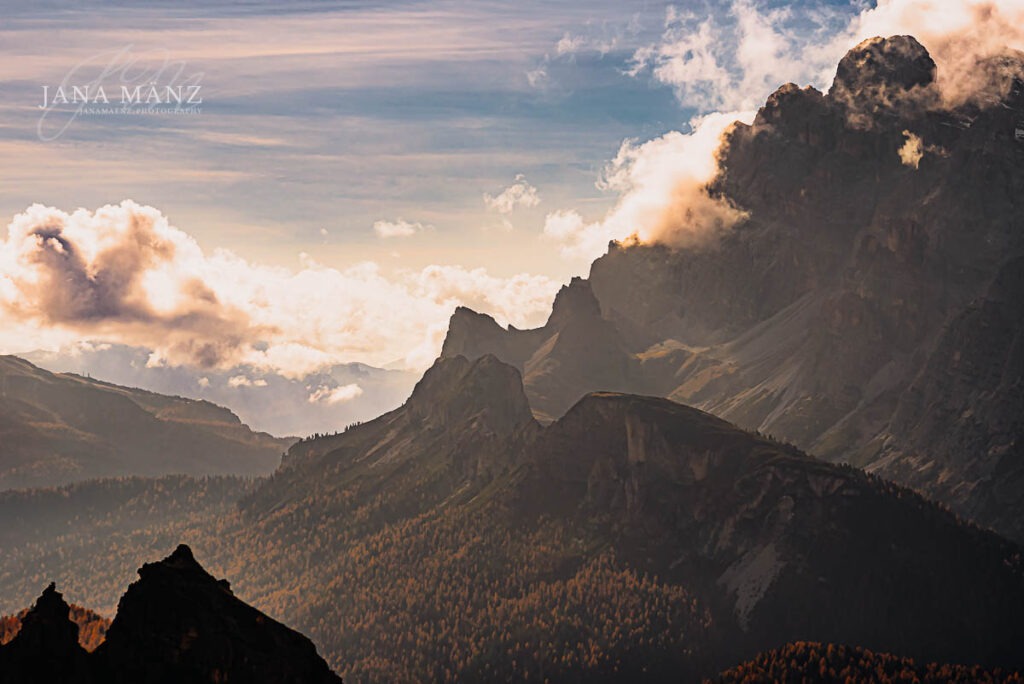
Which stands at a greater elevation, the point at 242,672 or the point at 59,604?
the point at 59,604

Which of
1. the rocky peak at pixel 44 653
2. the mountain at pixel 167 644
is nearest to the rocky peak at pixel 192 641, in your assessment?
the mountain at pixel 167 644

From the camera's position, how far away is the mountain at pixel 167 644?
13262 cm

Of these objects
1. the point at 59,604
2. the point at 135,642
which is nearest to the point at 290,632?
the point at 135,642

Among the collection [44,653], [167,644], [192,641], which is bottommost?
[192,641]

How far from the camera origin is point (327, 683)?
139000mm

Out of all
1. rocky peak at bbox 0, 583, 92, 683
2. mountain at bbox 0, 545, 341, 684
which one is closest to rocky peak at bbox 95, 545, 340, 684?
mountain at bbox 0, 545, 341, 684

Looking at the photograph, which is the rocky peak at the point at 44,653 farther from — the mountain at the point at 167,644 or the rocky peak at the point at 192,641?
the rocky peak at the point at 192,641

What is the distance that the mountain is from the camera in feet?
435

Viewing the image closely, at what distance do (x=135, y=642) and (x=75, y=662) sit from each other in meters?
7.05

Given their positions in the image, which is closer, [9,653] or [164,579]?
[9,653]

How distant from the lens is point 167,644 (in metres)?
138

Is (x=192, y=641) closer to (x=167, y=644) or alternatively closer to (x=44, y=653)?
(x=167, y=644)

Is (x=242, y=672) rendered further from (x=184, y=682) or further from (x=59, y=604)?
(x=59, y=604)

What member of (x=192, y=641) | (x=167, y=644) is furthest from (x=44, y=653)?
(x=192, y=641)
